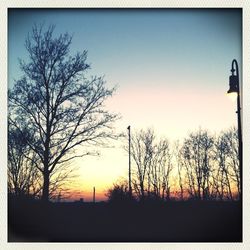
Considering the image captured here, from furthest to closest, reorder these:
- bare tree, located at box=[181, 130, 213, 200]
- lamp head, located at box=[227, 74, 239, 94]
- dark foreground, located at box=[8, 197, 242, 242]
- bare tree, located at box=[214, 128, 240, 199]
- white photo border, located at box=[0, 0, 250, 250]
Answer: bare tree, located at box=[181, 130, 213, 200] → bare tree, located at box=[214, 128, 240, 199] → dark foreground, located at box=[8, 197, 242, 242] → white photo border, located at box=[0, 0, 250, 250] → lamp head, located at box=[227, 74, 239, 94]

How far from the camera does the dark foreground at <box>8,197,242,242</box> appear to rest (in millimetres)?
5652

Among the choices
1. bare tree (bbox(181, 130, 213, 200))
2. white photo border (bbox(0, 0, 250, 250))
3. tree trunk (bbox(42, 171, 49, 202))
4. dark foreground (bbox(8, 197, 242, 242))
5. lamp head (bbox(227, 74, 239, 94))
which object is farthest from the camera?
bare tree (bbox(181, 130, 213, 200))

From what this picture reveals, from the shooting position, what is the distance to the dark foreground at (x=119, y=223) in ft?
18.5

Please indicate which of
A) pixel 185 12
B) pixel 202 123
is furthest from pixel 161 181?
pixel 185 12

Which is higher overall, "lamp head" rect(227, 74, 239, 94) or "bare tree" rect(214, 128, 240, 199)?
"lamp head" rect(227, 74, 239, 94)

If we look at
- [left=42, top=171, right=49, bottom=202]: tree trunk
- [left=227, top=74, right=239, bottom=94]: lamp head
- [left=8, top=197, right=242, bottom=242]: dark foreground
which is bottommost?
[left=8, top=197, right=242, bottom=242]: dark foreground

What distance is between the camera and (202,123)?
621 centimetres

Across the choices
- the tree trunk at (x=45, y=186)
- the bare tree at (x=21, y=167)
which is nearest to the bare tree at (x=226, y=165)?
the tree trunk at (x=45, y=186)

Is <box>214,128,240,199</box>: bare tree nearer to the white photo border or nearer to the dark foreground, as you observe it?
the dark foreground

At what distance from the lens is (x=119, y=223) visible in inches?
243

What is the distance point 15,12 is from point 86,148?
233cm

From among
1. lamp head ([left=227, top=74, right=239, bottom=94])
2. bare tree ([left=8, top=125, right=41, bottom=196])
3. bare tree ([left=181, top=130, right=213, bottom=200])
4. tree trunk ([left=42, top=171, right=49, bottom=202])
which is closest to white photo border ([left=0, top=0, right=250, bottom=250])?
lamp head ([left=227, top=74, right=239, bottom=94])

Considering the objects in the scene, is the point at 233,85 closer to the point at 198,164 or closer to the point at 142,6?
the point at 142,6

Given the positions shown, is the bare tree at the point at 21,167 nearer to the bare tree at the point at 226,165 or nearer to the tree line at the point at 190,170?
the tree line at the point at 190,170
